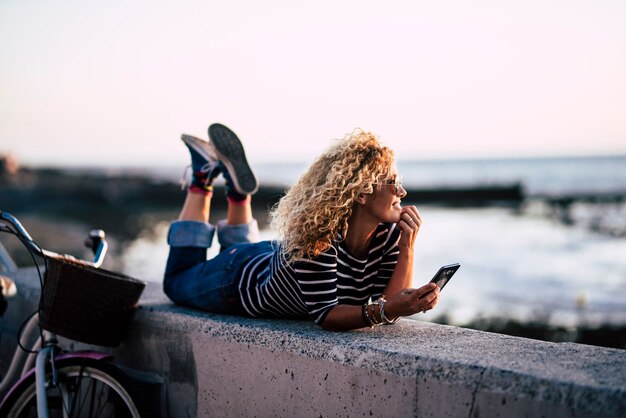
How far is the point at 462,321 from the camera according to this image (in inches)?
316

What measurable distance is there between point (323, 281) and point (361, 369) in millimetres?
422

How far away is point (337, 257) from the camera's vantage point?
2.93 meters

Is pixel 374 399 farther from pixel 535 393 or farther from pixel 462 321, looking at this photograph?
pixel 462 321

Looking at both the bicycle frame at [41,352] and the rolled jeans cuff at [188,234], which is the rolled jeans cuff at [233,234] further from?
the bicycle frame at [41,352]

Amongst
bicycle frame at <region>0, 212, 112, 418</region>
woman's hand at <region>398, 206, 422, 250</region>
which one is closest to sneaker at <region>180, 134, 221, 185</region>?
bicycle frame at <region>0, 212, 112, 418</region>

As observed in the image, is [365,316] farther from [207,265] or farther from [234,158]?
[234,158]

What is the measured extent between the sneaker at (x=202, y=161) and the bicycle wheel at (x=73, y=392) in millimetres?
1339

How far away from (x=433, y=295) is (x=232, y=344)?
0.94 meters

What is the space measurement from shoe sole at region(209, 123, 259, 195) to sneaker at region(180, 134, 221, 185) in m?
0.06

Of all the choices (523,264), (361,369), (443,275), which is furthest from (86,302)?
(523,264)


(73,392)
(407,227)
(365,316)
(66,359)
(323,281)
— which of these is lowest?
(73,392)

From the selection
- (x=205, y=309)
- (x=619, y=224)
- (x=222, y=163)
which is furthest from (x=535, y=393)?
(x=619, y=224)

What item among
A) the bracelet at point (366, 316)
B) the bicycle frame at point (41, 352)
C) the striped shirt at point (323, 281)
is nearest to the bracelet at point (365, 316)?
the bracelet at point (366, 316)

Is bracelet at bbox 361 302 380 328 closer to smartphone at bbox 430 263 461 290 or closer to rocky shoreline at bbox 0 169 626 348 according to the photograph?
smartphone at bbox 430 263 461 290
